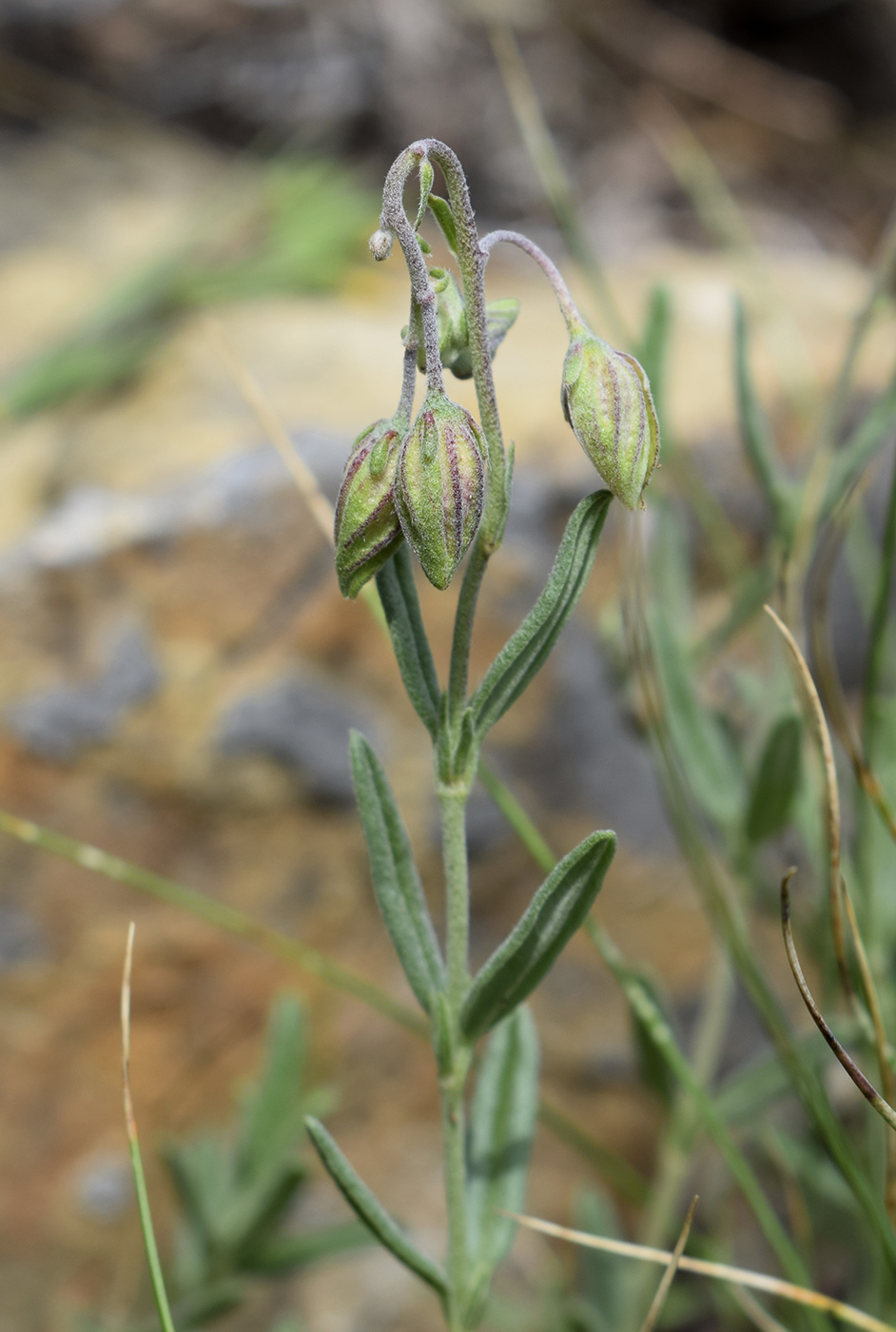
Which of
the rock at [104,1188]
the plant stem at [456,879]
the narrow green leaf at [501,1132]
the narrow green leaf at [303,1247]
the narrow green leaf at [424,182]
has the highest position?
the narrow green leaf at [424,182]

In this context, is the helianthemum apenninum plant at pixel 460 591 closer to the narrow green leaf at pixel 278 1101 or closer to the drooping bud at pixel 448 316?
the drooping bud at pixel 448 316

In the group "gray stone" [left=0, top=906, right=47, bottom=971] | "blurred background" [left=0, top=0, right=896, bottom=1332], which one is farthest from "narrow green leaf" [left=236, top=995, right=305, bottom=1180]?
"gray stone" [left=0, top=906, right=47, bottom=971]

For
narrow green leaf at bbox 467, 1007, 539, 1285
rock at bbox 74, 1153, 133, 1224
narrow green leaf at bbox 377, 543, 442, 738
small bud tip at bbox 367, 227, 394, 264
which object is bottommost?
rock at bbox 74, 1153, 133, 1224

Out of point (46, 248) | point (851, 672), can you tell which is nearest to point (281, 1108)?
point (851, 672)

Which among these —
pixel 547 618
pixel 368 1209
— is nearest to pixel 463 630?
pixel 547 618

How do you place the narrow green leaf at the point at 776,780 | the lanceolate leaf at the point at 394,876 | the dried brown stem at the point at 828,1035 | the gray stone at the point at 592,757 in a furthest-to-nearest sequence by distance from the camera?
the gray stone at the point at 592,757, the narrow green leaf at the point at 776,780, the lanceolate leaf at the point at 394,876, the dried brown stem at the point at 828,1035

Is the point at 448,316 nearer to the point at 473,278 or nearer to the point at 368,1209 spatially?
the point at 473,278

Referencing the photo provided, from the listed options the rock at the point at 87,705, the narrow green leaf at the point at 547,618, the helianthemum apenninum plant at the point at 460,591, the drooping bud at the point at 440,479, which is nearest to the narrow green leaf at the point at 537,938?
the helianthemum apenninum plant at the point at 460,591

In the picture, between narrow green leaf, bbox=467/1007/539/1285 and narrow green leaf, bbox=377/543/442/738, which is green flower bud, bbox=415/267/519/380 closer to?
narrow green leaf, bbox=377/543/442/738
